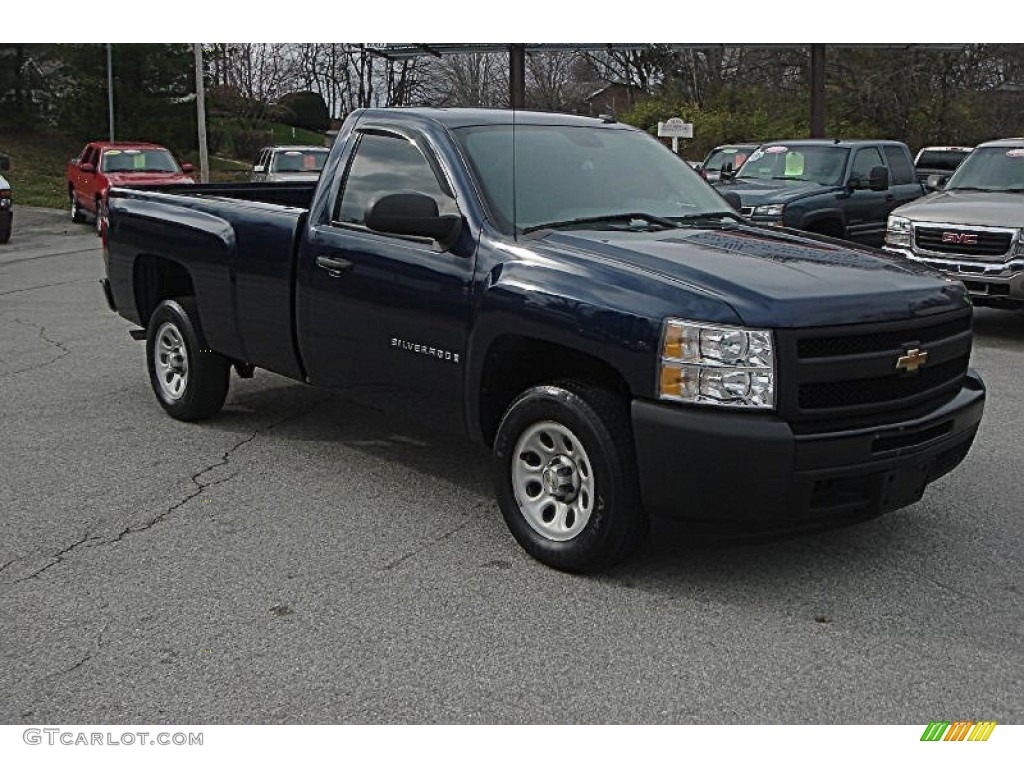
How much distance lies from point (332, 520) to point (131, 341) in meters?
5.67

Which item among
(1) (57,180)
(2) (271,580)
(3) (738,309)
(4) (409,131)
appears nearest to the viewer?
(3) (738,309)

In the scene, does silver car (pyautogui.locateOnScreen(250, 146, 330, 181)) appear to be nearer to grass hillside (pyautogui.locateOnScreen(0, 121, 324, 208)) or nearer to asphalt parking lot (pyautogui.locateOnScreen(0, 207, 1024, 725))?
grass hillside (pyautogui.locateOnScreen(0, 121, 324, 208))

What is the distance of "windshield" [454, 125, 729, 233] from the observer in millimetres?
5492

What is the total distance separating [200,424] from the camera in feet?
24.5

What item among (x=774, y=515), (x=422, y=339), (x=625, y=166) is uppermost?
(x=625, y=166)

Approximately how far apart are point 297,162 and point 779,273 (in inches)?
755

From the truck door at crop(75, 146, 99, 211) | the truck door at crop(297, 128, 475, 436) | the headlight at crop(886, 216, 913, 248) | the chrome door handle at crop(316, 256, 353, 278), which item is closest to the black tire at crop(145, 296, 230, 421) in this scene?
the truck door at crop(297, 128, 475, 436)

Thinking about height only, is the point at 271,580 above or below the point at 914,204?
below

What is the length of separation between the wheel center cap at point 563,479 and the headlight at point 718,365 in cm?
66

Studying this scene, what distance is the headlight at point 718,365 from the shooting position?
14.2 feet

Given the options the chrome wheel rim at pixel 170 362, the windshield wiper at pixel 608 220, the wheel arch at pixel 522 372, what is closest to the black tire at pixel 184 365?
the chrome wheel rim at pixel 170 362

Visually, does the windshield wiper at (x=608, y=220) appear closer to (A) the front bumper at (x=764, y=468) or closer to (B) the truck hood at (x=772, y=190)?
(A) the front bumper at (x=764, y=468)
